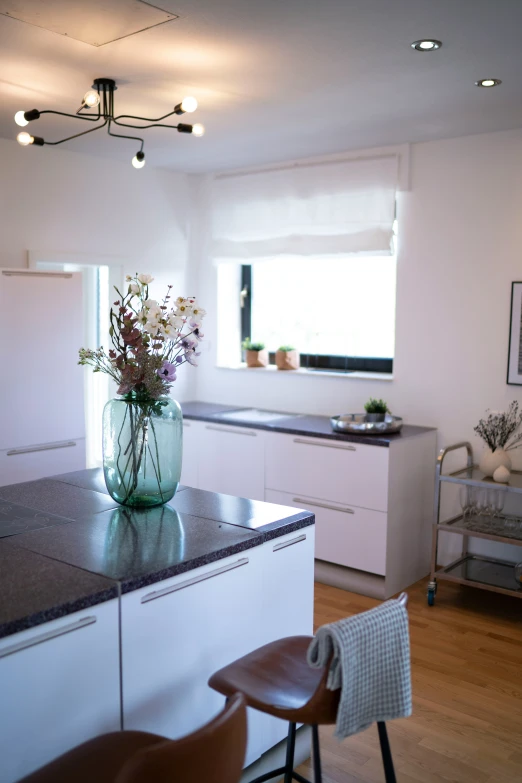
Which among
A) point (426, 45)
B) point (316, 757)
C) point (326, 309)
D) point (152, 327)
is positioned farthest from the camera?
point (326, 309)

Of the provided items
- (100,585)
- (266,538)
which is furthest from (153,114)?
(100,585)

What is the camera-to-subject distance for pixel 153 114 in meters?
3.81

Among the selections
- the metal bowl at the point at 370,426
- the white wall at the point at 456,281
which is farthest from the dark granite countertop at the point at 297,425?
the white wall at the point at 456,281

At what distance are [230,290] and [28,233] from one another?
5.38ft

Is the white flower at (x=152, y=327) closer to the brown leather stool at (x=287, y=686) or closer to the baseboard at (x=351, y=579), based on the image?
the brown leather stool at (x=287, y=686)

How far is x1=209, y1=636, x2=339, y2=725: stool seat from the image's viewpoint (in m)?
1.68

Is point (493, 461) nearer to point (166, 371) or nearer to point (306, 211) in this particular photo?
point (306, 211)

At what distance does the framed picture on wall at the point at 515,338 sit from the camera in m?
4.04

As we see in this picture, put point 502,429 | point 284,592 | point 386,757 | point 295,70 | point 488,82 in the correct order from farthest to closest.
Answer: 1. point 502,429
2. point 488,82
3. point 295,70
4. point 284,592
5. point 386,757

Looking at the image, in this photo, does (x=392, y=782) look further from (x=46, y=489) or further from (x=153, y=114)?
(x=153, y=114)

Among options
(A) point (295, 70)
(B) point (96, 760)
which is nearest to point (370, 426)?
(A) point (295, 70)

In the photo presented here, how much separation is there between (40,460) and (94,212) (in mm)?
1731

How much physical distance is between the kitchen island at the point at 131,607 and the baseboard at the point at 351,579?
1636 mm

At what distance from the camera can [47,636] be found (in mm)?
1674
